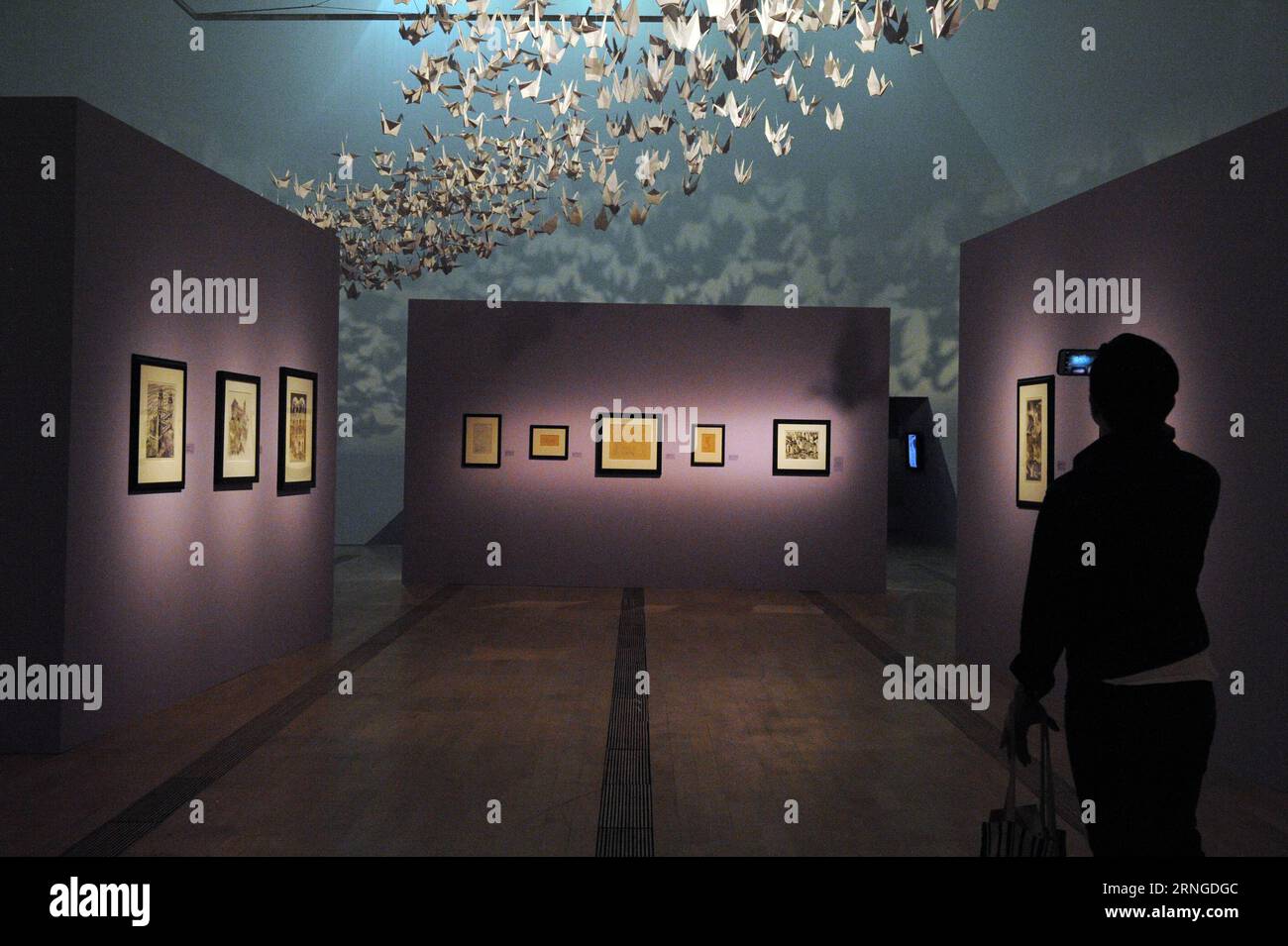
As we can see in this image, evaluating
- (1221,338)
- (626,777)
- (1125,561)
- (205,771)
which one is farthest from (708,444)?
(1125,561)

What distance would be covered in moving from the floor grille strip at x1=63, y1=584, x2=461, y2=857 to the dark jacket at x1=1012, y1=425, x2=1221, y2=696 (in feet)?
11.8

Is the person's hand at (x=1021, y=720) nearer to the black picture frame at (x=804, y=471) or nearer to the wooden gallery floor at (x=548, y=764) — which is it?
the wooden gallery floor at (x=548, y=764)

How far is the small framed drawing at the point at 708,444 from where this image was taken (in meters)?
12.9

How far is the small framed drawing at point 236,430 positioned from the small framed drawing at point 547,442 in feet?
17.8

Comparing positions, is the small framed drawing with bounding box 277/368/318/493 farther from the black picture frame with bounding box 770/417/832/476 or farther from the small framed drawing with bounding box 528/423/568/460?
the black picture frame with bounding box 770/417/832/476

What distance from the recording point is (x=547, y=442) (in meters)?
13.0

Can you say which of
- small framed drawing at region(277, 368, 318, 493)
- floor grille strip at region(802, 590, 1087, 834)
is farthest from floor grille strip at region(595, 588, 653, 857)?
small framed drawing at region(277, 368, 318, 493)

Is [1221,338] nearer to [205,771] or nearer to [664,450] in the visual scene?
[205,771]

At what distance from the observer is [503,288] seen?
63.3 feet

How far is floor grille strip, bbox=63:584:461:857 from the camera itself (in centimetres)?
421

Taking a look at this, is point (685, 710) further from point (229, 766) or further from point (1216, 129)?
point (1216, 129)

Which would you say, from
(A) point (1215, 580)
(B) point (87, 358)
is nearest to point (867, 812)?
(A) point (1215, 580)

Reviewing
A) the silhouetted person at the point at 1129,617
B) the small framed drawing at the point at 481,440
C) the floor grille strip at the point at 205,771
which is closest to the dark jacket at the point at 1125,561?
the silhouetted person at the point at 1129,617
